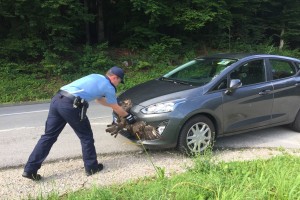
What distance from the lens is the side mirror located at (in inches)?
228

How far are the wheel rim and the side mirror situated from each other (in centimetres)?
71

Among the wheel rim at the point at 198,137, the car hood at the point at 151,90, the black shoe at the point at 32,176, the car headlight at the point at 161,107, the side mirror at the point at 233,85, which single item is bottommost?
the black shoe at the point at 32,176

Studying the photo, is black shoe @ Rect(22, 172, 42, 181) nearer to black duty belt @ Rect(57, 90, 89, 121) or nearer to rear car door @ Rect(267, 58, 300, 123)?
black duty belt @ Rect(57, 90, 89, 121)

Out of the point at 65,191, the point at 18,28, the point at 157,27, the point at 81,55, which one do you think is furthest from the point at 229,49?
the point at 65,191

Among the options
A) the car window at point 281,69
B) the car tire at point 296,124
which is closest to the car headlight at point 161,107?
the car window at point 281,69

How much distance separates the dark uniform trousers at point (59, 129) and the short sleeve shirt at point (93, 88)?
15 cm

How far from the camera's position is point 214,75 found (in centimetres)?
608

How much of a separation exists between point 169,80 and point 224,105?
1.23 m

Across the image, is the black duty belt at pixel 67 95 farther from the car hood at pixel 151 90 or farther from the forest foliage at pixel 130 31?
the forest foliage at pixel 130 31

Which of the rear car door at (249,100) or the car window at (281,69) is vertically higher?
the car window at (281,69)

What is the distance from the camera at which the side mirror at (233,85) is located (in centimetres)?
580

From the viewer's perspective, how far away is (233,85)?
579 centimetres

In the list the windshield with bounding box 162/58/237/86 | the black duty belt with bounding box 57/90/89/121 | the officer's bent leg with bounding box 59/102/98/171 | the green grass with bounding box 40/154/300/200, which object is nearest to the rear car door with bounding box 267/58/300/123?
the windshield with bounding box 162/58/237/86

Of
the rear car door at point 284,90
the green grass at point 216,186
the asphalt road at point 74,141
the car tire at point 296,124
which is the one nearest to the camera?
the green grass at point 216,186
